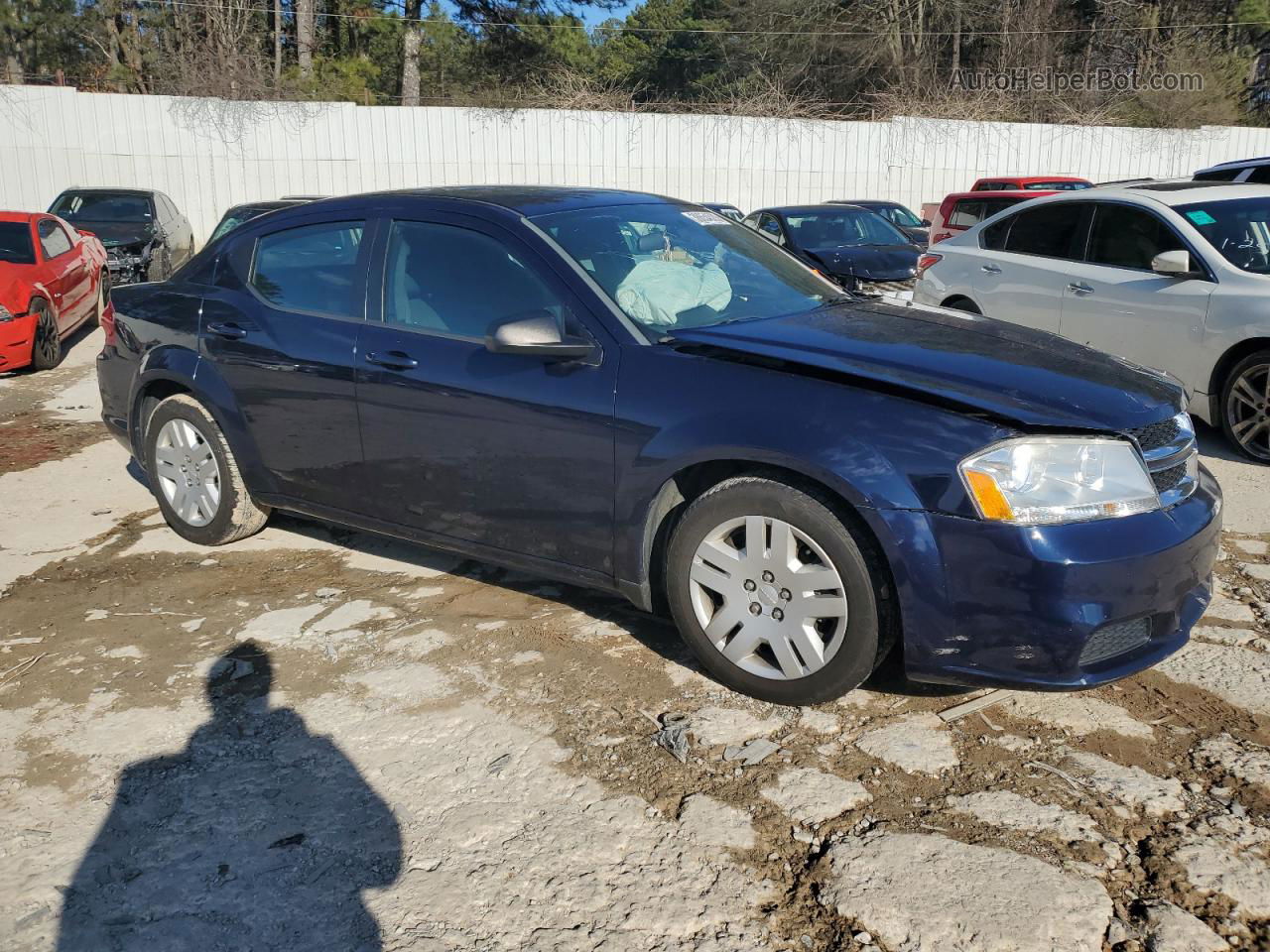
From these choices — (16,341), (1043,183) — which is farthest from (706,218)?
(1043,183)

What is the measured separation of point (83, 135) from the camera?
22891 mm

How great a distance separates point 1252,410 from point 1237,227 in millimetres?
1229

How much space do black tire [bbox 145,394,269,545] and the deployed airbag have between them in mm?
2139

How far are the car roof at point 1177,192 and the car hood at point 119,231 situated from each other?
12833 mm

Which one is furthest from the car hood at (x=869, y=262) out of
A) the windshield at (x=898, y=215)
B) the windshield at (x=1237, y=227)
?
the windshield at (x=898, y=215)

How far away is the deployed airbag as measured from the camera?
393cm

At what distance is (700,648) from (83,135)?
23.6 metres

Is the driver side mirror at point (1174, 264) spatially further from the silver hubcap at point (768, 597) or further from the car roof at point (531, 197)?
the silver hubcap at point (768, 597)

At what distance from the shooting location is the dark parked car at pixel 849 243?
36.1 ft

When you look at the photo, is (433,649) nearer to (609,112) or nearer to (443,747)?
(443,747)

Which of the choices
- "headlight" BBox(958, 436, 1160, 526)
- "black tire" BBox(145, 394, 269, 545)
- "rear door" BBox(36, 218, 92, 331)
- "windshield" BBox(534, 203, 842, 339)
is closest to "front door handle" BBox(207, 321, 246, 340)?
"black tire" BBox(145, 394, 269, 545)

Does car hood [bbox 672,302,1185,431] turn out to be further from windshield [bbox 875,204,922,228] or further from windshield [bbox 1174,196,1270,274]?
windshield [bbox 875,204,922,228]

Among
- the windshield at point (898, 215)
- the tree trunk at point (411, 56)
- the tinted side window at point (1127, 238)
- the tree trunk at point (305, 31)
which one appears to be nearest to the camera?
the tinted side window at point (1127, 238)

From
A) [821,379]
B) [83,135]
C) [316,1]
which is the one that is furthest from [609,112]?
[821,379]
